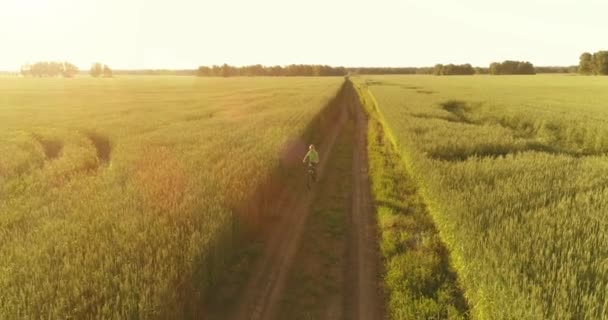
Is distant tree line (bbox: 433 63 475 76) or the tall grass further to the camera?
distant tree line (bbox: 433 63 475 76)

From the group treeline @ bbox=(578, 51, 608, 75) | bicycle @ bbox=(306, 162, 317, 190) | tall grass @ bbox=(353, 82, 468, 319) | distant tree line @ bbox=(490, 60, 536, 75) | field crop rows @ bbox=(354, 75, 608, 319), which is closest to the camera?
field crop rows @ bbox=(354, 75, 608, 319)

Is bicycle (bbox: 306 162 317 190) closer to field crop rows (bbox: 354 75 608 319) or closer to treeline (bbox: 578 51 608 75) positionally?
field crop rows (bbox: 354 75 608 319)

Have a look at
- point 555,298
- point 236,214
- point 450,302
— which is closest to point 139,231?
point 236,214

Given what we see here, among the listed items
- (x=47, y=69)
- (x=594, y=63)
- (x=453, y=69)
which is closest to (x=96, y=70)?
(x=47, y=69)

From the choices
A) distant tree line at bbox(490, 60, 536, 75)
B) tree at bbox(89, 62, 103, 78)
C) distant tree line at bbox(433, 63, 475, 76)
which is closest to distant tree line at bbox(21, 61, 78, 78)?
tree at bbox(89, 62, 103, 78)

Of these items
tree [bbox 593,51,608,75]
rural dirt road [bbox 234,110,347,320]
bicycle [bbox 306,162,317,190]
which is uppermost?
tree [bbox 593,51,608,75]

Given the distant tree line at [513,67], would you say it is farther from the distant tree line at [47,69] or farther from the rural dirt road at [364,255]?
the distant tree line at [47,69]
